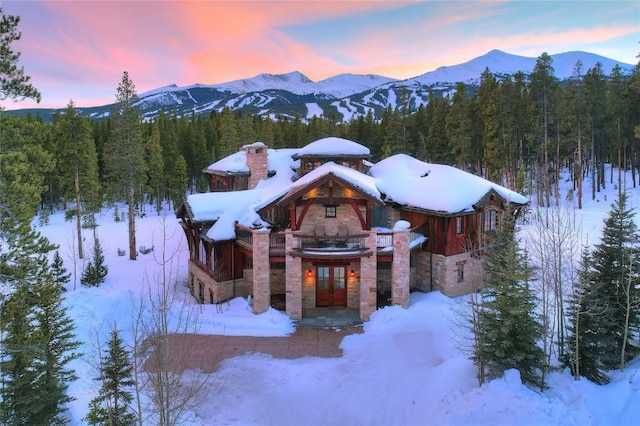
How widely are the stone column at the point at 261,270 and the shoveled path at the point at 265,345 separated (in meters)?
2.16

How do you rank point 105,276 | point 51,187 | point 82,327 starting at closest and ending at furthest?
1. point 82,327
2. point 105,276
3. point 51,187

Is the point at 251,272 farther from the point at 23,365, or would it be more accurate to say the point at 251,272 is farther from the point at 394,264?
the point at 23,365

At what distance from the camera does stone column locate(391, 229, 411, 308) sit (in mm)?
20453

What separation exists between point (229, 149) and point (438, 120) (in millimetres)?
24090

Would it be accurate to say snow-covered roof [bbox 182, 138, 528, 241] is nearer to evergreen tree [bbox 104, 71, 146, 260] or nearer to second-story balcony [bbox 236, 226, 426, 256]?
second-story balcony [bbox 236, 226, 426, 256]

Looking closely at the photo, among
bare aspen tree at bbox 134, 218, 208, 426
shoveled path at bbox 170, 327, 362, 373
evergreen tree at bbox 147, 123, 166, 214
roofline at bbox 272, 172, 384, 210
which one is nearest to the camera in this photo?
bare aspen tree at bbox 134, 218, 208, 426

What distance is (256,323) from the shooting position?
19.9 m

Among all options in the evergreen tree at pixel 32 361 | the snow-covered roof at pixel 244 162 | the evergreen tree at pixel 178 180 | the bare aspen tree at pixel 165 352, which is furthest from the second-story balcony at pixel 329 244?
the evergreen tree at pixel 178 180

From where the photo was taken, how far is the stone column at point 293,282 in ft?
67.5

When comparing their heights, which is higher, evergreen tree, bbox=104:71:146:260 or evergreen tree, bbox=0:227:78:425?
evergreen tree, bbox=104:71:146:260

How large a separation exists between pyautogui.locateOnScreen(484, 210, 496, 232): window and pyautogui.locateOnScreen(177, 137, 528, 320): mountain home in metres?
0.06

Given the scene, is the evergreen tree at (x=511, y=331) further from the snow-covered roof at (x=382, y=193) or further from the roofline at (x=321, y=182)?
the snow-covered roof at (x=382, y=193)

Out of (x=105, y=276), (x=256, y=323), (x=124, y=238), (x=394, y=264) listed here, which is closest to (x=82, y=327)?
(x=256, y=323)

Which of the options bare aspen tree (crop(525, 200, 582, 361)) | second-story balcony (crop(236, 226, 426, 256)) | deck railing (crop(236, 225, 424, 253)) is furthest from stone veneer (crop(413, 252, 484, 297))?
bare aspen tree (crop(525, 200, 582, 361))
